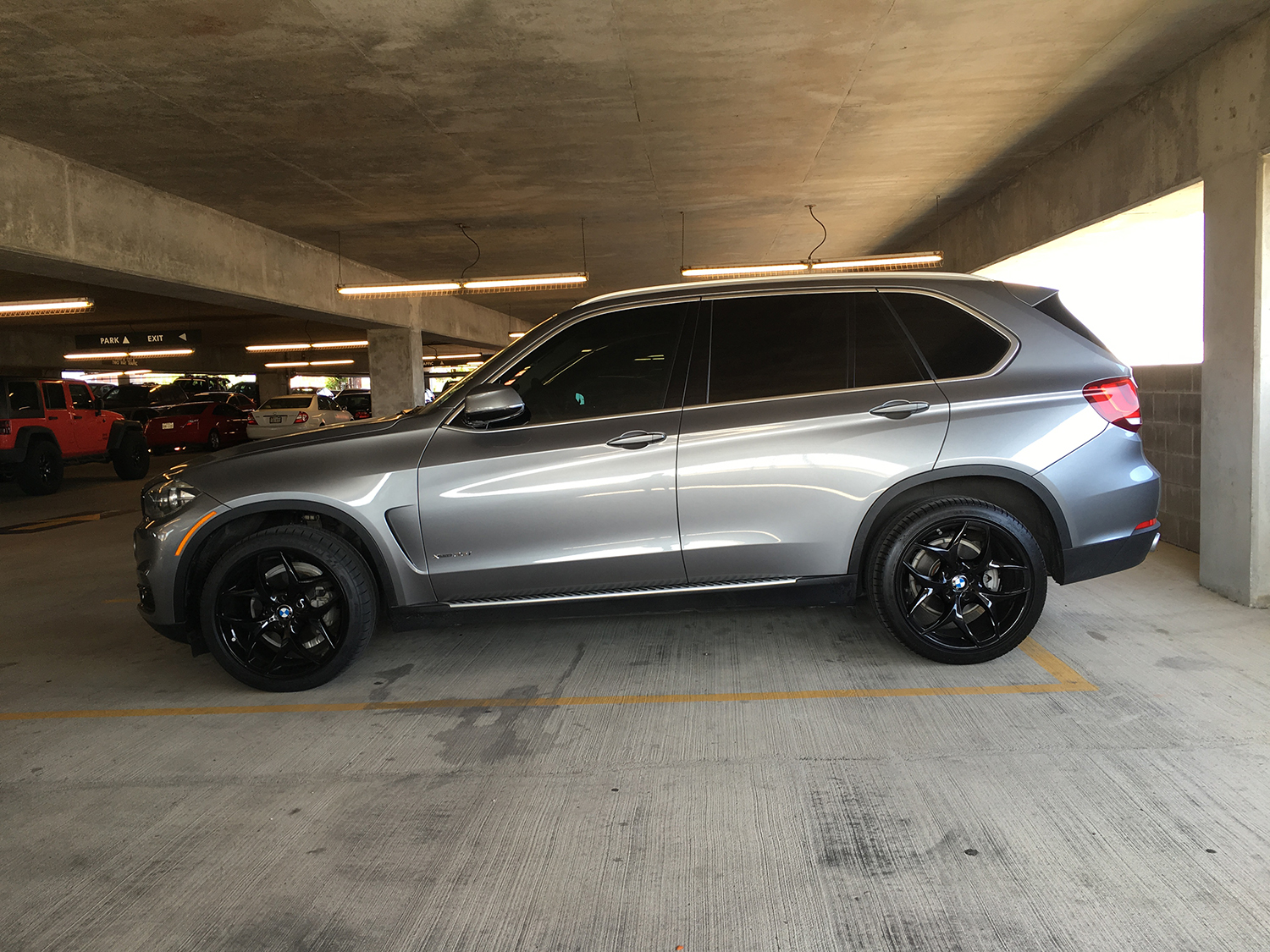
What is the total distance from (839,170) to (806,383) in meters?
6.41

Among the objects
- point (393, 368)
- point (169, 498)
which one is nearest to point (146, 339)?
point (393, 368)

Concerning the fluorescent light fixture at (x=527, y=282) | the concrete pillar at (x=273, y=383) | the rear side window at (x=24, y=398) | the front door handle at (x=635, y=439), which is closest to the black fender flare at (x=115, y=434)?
the rear side window at (x=24, y=398)

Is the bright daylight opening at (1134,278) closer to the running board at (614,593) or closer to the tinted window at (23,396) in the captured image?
the running board at (614,593)

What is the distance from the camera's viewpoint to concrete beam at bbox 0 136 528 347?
7891 mm

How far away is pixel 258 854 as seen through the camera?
8.98 ft

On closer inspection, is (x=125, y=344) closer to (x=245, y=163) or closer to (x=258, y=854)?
(x=245, y=163)

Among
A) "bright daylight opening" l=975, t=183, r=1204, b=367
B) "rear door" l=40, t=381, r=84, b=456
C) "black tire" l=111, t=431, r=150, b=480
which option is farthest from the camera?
"black tire" l=111, t=431, r=150, b=480

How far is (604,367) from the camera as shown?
4.13 metres

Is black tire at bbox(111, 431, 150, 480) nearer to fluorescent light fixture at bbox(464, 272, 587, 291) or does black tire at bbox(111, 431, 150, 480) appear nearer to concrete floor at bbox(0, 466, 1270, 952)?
fluorescent light fixture at bbox(464, 272, 587, 291)

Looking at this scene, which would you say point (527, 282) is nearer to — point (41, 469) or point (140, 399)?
point (41, 469)

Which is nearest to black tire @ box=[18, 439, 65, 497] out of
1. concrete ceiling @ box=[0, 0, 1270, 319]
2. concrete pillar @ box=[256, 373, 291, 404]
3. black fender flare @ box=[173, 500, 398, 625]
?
concrete ceiling @ box=[0, 0, 1270, 319]

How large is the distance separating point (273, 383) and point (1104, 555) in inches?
2046

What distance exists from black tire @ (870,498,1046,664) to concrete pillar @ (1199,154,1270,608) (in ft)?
7.17

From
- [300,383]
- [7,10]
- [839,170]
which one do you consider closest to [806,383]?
[7,10]
